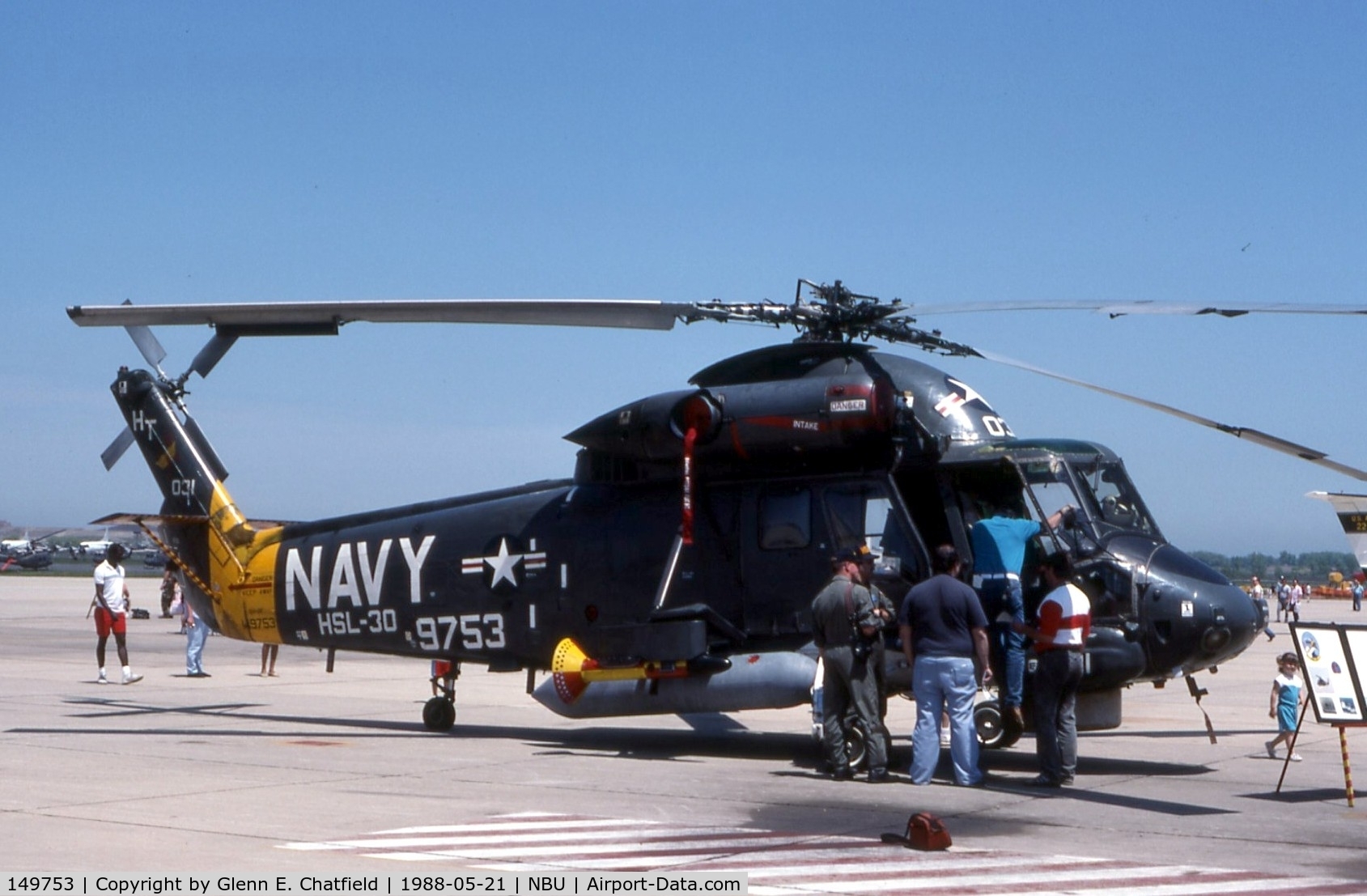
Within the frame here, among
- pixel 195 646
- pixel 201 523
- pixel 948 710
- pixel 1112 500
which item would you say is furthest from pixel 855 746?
pixel 195 646

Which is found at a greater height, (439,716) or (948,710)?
(948,710)

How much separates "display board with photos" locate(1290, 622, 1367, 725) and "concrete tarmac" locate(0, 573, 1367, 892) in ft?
2.21

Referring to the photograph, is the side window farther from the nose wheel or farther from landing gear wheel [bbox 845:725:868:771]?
the nose wheel

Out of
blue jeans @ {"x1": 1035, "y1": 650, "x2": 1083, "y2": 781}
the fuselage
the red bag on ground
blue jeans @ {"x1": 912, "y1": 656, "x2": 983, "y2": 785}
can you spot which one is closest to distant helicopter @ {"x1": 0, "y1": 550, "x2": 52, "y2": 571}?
the fuselage

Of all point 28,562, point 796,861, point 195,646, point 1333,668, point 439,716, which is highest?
point 28,562

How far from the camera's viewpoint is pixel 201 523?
16922 mm

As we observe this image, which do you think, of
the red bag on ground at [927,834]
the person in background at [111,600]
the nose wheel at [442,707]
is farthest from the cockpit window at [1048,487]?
the person in background at [111,600]

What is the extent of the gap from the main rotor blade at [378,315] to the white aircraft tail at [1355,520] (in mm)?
4909

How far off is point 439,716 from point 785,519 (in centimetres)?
454

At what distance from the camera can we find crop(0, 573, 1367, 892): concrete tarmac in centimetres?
859

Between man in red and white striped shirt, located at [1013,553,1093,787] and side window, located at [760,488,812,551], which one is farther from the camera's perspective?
side window, located at [760,488,812,551]

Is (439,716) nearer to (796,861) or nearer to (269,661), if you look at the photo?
(796,861)

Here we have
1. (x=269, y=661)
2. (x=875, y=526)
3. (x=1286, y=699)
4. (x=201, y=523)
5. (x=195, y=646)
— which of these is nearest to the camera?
(x=875, y=526)

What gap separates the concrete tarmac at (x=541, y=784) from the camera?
859cm
